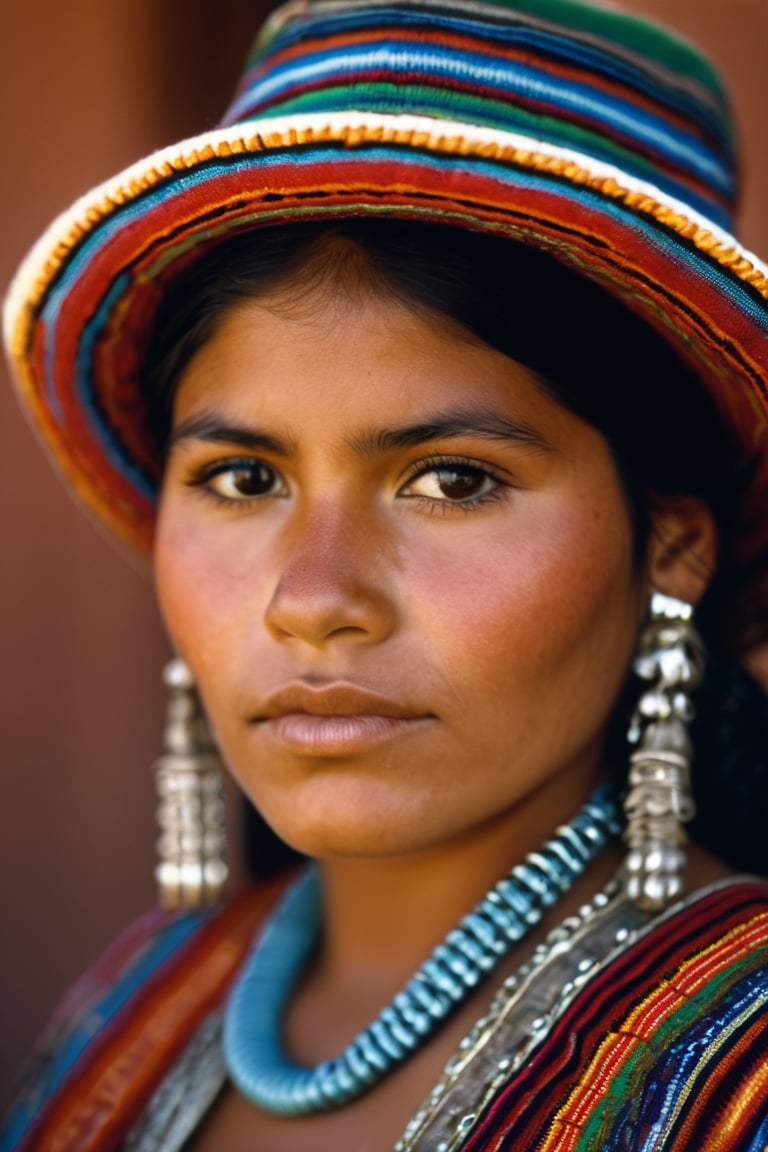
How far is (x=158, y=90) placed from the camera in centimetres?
274

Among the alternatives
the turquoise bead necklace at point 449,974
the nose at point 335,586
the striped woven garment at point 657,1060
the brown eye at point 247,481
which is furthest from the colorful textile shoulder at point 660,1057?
the brown eye at point 247,481

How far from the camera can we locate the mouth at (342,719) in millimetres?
1326

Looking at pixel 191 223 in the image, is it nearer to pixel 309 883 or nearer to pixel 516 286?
pixel 516 286

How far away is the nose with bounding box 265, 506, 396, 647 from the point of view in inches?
50.6

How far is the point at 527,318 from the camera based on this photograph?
1337mm

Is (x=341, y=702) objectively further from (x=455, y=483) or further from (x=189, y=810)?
(x=189, y=810)

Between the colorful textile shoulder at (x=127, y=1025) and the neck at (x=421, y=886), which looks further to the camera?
the colorful textile shoulder at (x=127, y=1025)

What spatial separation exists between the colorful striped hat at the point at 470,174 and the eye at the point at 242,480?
0.68ft

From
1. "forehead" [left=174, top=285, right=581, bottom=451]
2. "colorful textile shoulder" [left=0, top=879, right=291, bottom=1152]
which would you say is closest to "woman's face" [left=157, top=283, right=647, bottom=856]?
"forehead" [left=174, top=285, right=581, bottom=451]

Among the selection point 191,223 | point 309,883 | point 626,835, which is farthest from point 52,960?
point 191,223

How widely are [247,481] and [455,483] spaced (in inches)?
10.2

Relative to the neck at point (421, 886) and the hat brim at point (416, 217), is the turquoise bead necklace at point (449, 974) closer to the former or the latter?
the neck at point (421, 886)

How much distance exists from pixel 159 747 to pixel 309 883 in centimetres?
111

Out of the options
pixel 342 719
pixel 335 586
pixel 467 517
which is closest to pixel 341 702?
pixel 342 719
